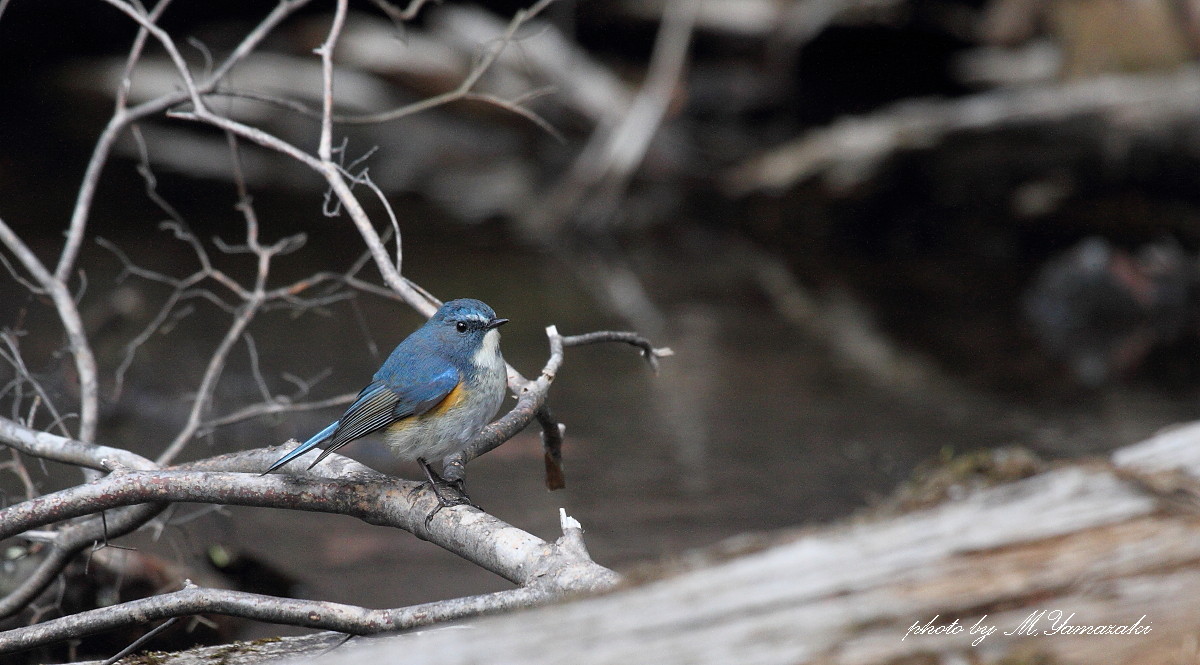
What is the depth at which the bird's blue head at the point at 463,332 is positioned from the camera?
3646mm

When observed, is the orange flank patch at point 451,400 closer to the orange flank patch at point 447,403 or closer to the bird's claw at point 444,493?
the orange flank patch at point 447,403

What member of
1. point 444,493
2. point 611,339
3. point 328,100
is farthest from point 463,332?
point 328,100

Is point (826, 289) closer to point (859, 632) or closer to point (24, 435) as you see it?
point (24, 435)

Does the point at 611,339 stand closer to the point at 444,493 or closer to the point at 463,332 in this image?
the point at 463,332

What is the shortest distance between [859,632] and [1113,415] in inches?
316

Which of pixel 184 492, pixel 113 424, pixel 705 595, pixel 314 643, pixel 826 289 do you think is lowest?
pixel 705 595

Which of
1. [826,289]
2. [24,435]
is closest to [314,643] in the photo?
[24,435]

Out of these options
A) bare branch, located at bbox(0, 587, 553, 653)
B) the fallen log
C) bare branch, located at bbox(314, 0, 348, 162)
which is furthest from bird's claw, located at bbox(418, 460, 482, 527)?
the fallen log

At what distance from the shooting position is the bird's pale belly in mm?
3529

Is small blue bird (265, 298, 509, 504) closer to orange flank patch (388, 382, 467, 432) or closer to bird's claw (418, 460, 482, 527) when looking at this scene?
orange flank patch (388, 382, 467, 432)

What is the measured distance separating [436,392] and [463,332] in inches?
9.8

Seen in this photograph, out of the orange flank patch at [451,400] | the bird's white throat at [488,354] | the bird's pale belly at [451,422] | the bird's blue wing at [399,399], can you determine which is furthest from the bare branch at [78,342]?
the bird's white throat at [488,354]

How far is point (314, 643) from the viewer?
10.9 feet

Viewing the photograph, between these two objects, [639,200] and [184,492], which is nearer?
[184,492]
